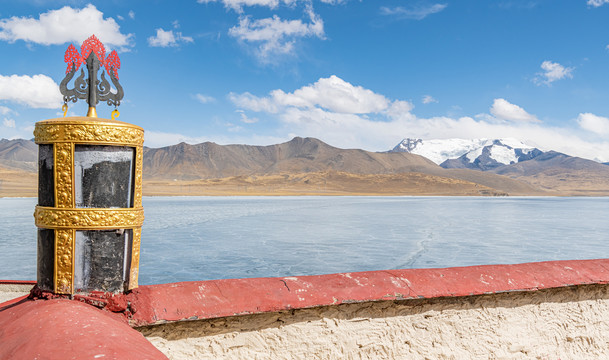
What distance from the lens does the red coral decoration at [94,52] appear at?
2.14 meters

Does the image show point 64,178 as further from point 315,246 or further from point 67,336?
point 315,246

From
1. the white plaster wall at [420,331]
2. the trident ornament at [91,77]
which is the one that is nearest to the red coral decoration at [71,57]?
the trident ornament at [91,77]

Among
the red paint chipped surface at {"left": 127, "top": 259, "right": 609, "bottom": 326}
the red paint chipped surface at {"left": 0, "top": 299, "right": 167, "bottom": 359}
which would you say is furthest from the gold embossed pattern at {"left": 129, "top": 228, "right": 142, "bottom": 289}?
the red paint chipped surface at {"left": 0, "top": 299, "right": 167, "bottom": 359}

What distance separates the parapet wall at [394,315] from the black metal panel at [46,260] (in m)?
0.34

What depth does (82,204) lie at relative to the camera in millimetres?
1785

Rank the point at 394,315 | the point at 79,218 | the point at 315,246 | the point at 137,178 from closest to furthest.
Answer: the point at 79,218, the point at 137,178, the point at 394,315, the point at 315,246

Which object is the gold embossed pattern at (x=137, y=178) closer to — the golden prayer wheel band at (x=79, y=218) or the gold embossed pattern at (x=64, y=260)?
the golden prayer wheel band at (x=79, y=218)

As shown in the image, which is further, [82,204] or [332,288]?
[332,288]

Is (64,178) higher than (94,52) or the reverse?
the reverse

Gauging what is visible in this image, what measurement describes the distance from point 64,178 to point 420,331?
1797 millimetres

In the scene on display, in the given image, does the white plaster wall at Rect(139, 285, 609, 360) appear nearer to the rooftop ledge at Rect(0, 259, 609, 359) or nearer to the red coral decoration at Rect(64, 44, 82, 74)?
the rooftop ledge at Rect(0, 259, 609, 359)

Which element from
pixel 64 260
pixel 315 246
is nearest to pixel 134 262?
pixel 64 260

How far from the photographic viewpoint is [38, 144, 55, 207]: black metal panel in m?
1.79

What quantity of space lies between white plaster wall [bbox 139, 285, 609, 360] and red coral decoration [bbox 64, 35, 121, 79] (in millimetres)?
1210
